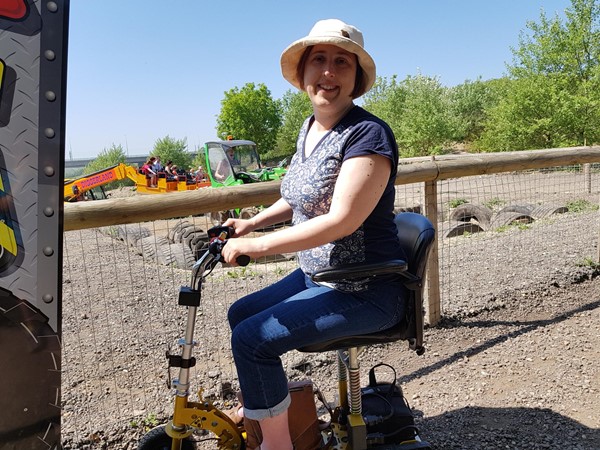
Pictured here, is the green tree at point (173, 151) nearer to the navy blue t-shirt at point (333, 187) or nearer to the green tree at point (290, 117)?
the green tree at point (290, 117)

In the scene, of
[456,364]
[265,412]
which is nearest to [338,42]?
[265,412]

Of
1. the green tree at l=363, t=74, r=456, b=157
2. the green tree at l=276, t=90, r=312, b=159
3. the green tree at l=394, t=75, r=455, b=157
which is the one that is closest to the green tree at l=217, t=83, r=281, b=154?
the green tree at l=276, t=90, r=312, b=159

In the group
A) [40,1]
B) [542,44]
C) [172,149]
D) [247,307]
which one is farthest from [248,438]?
[172,149]

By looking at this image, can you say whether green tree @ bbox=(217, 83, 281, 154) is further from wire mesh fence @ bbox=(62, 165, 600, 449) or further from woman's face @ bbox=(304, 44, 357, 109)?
woman's face @ bbox=(304, 44, 357, 109)

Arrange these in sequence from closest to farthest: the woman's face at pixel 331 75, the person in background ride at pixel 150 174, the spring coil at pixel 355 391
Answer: the woman's face at pixel 331 75 < the spring coil at pixel 355 391 < the person in background ride at pixel 150 174

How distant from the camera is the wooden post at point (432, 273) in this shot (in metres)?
4.02

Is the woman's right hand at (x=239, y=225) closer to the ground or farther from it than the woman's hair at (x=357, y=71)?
closer to the ground

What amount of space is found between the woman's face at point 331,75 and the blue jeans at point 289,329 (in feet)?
2.25

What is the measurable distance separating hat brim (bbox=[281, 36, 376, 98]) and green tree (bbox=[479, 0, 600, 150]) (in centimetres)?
2755

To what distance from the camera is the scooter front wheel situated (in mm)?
2129

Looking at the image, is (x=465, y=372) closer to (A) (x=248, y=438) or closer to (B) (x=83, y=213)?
(A) (x=248, y=438)

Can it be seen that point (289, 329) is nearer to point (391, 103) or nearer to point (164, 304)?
point (164, 304)

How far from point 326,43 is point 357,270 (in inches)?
31.5

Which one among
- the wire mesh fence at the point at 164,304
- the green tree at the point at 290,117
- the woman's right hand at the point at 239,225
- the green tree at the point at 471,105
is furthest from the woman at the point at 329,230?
the green tree at the point at 290,117
